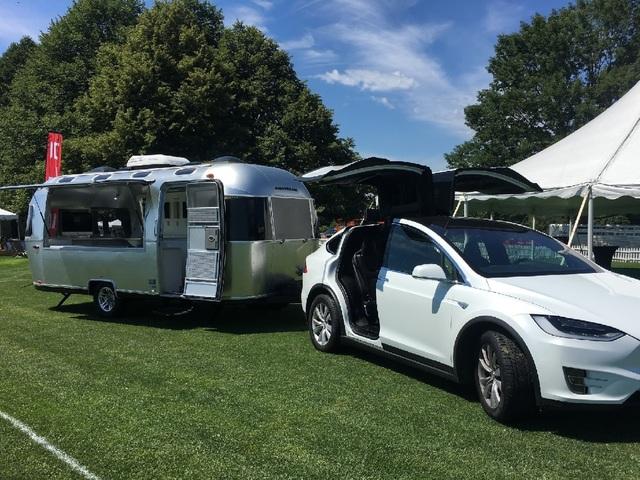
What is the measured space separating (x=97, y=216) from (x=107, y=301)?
6.25 feet

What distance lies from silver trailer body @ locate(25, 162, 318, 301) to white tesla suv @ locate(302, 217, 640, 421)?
205 centimetres

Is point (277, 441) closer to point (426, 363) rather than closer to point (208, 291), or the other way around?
point (426, 363)

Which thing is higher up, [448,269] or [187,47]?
[187,47]

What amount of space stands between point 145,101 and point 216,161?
2178 cm

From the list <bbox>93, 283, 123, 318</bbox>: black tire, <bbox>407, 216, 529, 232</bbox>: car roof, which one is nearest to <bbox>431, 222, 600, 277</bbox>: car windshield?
<bbox>407, 216, 529, 232</bbox>: car roof

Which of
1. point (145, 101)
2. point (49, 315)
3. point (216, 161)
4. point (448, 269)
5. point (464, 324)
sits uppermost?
point (145, 101)

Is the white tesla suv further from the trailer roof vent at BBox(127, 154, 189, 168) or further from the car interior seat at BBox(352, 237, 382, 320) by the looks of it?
the trailer roof vent at BBox(127, 154, 189, 168)

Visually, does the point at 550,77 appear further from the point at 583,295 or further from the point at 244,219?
the point at 583,295

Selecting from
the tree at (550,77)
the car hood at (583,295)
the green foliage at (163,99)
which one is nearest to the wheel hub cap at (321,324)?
the car hood at (583,295)

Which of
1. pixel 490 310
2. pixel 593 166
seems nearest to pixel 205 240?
pixel 490 310

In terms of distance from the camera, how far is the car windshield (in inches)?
221

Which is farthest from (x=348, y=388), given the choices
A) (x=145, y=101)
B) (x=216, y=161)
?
(x=145, y=101)

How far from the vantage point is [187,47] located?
104ft

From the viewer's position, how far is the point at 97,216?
1173cm
